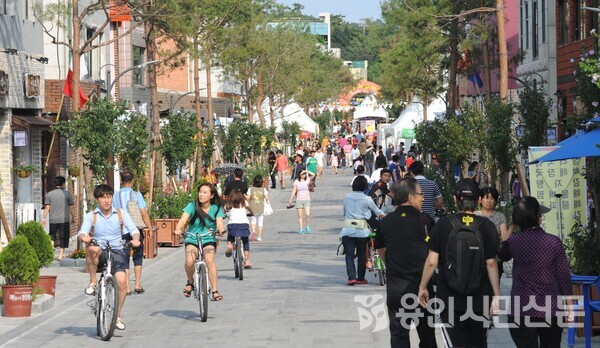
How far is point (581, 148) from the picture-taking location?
46.1 feet

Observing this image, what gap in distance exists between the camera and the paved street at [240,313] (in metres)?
14.4

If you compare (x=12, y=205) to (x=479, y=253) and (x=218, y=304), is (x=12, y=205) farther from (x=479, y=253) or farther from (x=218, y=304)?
(x=479, y=253)

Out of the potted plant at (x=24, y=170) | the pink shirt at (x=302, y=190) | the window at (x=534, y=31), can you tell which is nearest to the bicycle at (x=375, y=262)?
the potted plant at (x=24, y=170)

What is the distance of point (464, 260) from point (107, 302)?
585 cm

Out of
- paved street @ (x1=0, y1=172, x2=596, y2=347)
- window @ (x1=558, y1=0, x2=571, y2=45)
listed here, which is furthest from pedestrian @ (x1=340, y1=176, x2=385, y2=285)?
window @ (x1=558, y1=0, x2=571, y2=45)

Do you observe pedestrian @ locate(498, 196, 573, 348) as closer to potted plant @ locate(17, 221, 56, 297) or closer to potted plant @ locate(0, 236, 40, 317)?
potted plant @ locate(0, 236, 40, 317)

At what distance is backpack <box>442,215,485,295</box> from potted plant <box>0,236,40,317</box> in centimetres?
814

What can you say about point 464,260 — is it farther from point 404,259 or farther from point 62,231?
point 62,231

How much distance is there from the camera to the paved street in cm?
1438

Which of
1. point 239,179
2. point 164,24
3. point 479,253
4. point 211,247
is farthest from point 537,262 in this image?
point 164,24

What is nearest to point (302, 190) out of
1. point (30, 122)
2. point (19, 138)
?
point (30, 122)

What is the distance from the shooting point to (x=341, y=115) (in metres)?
178

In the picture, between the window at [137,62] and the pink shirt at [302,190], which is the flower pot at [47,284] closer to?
the pink shirt at [302,190]

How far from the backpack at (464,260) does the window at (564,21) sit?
2847cm
